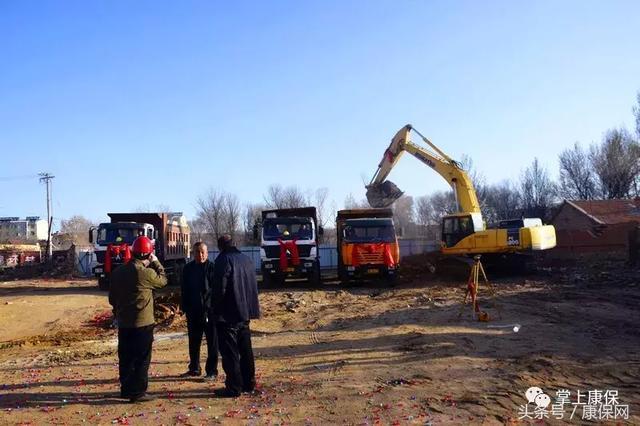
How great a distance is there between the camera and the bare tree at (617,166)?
50.4m

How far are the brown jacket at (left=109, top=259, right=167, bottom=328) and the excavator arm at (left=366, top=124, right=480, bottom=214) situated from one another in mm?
19208

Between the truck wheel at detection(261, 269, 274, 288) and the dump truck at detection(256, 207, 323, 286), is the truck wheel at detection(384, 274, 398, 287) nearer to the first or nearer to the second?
the dump truck at detection(256, 207, 323, 286)

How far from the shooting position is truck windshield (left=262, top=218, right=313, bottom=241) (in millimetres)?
22516

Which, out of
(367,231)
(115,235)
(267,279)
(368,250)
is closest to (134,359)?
(368,250)

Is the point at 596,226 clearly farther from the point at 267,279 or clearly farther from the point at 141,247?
the point at 141,247

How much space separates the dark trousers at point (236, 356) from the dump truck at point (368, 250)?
15091 mm

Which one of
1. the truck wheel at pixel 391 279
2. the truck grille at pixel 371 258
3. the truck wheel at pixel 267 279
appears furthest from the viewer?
the truck wheel at pixel 267 279

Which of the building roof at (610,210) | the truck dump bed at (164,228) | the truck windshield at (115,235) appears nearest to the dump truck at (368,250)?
the truck windshield at (115,235)

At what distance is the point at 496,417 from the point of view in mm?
5715

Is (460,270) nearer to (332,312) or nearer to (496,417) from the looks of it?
(332,312)

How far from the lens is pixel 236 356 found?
6.69 m

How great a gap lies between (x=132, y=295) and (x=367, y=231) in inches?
635

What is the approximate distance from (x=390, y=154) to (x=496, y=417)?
2129 cm

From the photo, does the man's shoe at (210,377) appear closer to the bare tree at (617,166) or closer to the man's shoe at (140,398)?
the man's shoe at (140,398)
